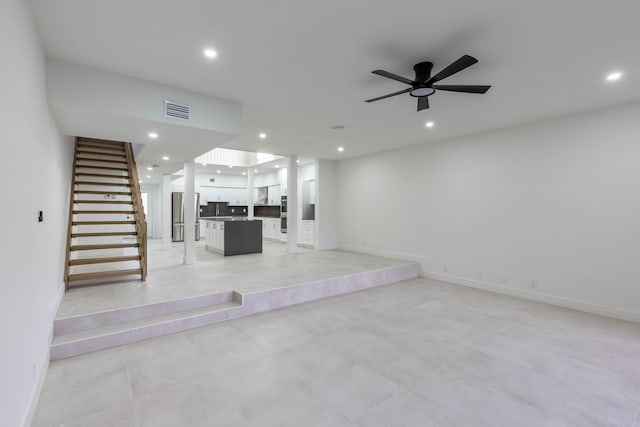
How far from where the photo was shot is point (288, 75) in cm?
333

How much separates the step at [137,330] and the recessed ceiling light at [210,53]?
10.0 feet

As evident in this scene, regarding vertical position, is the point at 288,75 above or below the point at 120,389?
above

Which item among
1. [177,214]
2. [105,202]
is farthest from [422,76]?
[177,214]

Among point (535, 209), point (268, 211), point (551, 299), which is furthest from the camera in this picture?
point (268, 211)

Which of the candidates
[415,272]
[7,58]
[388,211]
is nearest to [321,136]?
[388,211]

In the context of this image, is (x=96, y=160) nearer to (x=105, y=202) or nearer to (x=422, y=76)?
(x=105, y=202)

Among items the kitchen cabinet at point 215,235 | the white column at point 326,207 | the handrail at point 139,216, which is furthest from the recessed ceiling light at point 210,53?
the white column at point 326,207

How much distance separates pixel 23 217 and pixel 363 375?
116 inches

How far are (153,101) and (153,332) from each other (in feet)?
9.08

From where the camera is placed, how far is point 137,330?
334 centimetres

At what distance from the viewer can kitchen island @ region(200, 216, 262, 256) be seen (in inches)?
301

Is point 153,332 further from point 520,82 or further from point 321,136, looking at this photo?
point 520,82

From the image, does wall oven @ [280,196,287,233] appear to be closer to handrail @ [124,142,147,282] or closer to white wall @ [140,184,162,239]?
handrail @ [124,142,147,282]

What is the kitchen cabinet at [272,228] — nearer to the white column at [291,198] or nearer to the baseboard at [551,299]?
the white column at [291,198]
